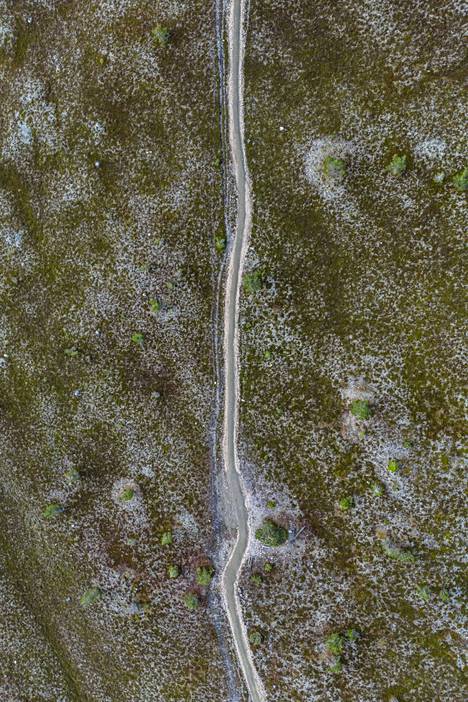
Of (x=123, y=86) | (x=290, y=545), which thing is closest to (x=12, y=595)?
(x=290, y=545)

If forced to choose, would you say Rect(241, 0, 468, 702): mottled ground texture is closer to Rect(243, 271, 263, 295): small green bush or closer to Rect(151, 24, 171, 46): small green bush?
Rect(243, 271, 263, 295): small green bush

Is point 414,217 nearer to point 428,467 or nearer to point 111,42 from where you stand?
point 428,467

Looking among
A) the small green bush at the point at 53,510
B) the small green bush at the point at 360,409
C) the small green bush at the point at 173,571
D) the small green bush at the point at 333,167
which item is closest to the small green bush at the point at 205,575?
the small green bush at the point at 173,571

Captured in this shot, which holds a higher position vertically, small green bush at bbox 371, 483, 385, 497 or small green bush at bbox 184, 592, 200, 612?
small green bush at bbox 371, 483, 385, 497

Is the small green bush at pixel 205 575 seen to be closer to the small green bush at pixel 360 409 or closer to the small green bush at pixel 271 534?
the small green bush at pixel 271 534

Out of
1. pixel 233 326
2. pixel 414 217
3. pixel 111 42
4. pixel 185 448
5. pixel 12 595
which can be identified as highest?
pixel 111 42

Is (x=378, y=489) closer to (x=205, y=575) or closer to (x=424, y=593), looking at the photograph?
(x=424, y=593)

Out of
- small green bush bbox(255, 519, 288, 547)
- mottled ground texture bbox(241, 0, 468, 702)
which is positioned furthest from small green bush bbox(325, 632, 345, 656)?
small green bush bbox(255, 519, 288, 547)
